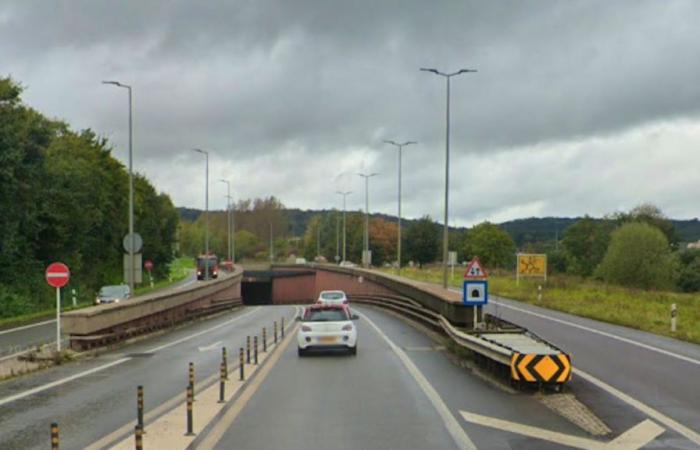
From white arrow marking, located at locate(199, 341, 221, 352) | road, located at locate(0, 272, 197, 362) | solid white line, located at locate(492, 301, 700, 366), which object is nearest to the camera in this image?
solid white line, located at locate(492, 301, 700, 366)

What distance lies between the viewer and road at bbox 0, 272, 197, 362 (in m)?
25.4

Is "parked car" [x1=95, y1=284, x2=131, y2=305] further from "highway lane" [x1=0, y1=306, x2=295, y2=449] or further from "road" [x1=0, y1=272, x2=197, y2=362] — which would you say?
"highway lane" [x1=0, y1=306, x2=295, y2=449]

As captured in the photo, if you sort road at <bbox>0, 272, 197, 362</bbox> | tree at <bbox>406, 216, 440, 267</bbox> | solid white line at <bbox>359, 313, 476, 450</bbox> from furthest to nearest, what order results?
1. tree at <bbox>406, 216, 440, 267</bbox>
2. road at <bbox>0, 272, 197, 362</bbox>
3. solid white line at <bbox>359, 313, 476, 450</bbox>

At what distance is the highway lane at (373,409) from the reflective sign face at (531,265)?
42.7 meters

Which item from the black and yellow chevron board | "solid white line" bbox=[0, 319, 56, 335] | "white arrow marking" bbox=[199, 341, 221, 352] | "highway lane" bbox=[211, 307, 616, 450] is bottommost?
"solid white line" bbox=[0, 319, 56, 335]

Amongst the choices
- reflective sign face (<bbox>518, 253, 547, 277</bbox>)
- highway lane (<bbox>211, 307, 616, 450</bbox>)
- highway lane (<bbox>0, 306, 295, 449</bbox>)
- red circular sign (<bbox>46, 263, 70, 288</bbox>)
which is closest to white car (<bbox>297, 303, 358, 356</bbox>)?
highway lane (<bbox>211, 307, 616, 450</bbox>)

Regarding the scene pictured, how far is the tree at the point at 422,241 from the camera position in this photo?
411 ft

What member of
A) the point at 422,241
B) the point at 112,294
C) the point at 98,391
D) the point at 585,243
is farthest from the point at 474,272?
the point at 585,243

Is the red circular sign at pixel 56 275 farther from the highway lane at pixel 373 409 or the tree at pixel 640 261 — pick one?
the tree at pixel 640 261

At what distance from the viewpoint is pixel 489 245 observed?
140750 millimetres

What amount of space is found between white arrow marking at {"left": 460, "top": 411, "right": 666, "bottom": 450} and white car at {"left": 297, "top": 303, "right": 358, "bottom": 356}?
405 inches

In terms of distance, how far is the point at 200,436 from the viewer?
1082cm

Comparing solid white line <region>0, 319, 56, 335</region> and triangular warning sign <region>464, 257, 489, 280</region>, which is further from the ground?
triangular warning sign <region>464, 257, 489, 280</region>

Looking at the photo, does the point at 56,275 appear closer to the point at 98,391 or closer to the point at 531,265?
the point at 98,391
